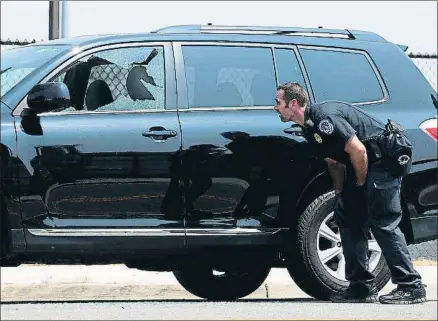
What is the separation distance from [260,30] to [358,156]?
1304 mm

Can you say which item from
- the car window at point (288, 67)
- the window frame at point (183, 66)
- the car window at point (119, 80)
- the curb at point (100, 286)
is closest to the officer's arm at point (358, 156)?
the window frame at point (183, 66)

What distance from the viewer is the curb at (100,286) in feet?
34.7

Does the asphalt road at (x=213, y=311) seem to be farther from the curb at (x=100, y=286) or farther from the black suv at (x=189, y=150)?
the curb at (x=100, y=286)

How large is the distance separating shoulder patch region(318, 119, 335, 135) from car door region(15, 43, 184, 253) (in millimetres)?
909

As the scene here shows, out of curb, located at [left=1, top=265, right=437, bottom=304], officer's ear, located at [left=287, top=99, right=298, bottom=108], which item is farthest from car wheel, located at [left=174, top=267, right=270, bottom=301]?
officer's ear, located at [left=287, top=99, right=298, bottom=108]

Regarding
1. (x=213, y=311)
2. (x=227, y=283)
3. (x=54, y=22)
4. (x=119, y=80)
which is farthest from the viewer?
Answer: (x=54, y=22)

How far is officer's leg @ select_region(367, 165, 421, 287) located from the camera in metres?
8.23

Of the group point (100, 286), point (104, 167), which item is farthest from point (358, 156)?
point (100, 286)

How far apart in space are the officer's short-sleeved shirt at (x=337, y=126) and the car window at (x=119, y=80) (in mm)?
992

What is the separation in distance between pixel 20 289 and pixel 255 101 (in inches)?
122

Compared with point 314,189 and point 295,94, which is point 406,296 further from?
point 295,94

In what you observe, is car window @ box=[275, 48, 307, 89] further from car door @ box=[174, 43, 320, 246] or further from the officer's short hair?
the officer's short hair

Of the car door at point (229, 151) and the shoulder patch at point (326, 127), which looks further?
the car door at point (229, 151)

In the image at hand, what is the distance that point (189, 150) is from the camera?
8273 mm
